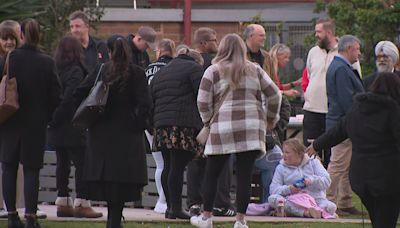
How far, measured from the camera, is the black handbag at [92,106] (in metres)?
9.07

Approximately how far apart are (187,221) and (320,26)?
325 centimetres

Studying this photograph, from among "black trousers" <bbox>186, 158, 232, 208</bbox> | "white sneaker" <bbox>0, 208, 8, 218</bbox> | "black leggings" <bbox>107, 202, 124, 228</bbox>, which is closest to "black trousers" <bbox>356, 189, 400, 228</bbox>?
"black leggings" <bbox>107, 202, 124, 228</bbox>

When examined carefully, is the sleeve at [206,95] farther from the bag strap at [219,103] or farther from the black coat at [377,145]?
the black coat at [377,145]

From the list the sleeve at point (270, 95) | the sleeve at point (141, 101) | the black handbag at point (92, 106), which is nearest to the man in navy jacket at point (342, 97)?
the sleeve at point (270, 95)

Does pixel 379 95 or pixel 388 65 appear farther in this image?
pixel 388 65

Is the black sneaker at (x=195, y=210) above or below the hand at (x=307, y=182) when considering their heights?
below

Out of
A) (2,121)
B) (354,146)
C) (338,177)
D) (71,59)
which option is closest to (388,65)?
(338,177)

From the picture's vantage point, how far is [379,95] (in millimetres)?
8648

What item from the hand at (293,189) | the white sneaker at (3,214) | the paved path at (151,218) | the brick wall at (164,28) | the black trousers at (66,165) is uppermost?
the brick wall at (164,28)

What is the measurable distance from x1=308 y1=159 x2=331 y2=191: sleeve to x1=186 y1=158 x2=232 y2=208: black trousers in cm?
88

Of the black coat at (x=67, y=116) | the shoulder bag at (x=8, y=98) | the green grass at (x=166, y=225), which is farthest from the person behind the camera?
the black coat at (x=67, y=116)

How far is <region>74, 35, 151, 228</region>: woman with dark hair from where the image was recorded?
9.17 metres

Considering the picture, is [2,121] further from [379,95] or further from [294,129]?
[294,129]

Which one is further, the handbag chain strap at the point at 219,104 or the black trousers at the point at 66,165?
the black trousers at the point at 66,165
